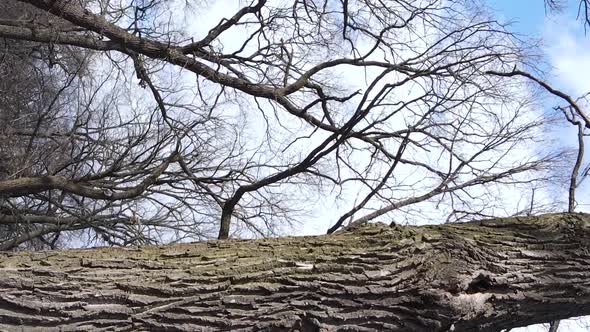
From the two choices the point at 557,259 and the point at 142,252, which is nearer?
the point at 142,252

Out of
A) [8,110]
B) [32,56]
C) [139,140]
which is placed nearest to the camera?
[139,140]

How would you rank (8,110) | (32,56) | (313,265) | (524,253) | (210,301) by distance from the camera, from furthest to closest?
1. (32,56)
2. (8,110)
3. (524,253)
4. (313,265)
5. (210,301)

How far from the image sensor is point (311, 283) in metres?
2.63

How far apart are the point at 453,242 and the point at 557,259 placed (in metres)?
0.55

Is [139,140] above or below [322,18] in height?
below

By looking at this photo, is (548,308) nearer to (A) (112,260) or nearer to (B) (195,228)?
(A) (112,260)

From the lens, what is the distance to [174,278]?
8.45ft

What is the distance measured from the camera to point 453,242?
287 cm

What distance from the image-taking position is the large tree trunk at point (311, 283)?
2.46 meters

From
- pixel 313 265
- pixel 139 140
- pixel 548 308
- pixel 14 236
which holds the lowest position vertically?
pixel 548 308

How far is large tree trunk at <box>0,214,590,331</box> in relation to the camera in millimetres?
2461

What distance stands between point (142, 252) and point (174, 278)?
247 millimetres

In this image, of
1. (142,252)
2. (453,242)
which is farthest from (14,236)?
(453,242)

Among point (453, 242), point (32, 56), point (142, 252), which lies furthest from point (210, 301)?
point (32, 56)
